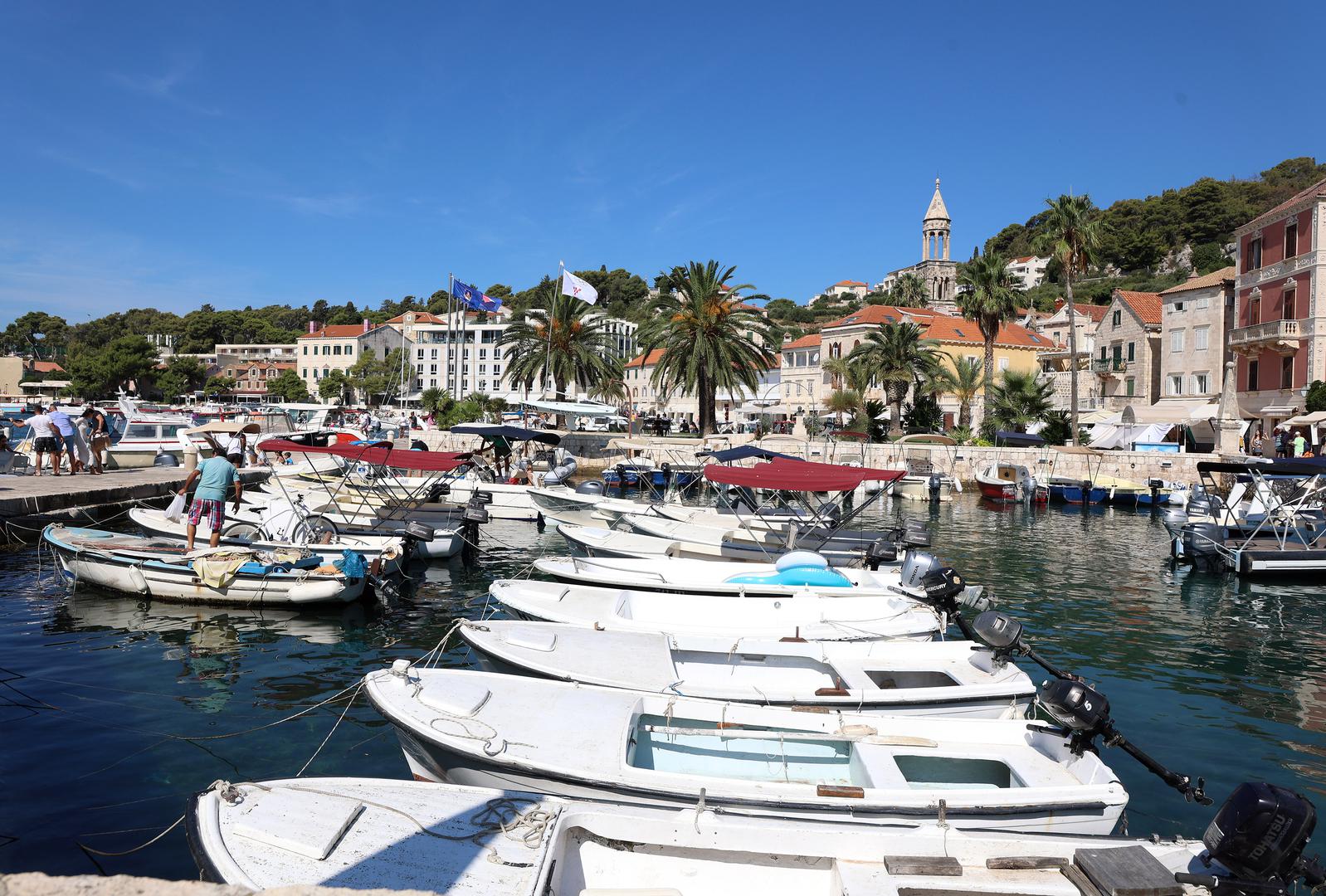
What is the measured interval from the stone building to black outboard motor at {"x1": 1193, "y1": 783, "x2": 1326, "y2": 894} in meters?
113

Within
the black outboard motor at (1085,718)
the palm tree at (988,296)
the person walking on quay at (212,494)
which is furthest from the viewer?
the palm tree at (988,296)

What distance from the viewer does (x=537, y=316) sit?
54375 mm

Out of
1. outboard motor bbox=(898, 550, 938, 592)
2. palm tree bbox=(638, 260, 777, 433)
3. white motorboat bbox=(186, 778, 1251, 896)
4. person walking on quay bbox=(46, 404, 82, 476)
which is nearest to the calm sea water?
white motorboat bbox=(186, 778, 1251, 896)

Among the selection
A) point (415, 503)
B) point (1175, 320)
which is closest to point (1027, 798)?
point (415, 503)

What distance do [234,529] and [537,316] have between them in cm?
3643

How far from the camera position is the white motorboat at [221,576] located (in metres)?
15.0

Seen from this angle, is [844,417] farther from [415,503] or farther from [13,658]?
[13,658]

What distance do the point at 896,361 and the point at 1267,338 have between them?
2056 cm

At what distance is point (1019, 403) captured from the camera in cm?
5300

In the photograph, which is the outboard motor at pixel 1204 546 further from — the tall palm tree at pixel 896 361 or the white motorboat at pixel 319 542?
the tall palm tree at pixel 896 361

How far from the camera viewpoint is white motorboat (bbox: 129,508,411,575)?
16312 millimetres

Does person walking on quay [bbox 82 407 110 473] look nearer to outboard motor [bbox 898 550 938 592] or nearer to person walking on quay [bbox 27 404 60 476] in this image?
person walking on quay [bbox 27 404 60 476]

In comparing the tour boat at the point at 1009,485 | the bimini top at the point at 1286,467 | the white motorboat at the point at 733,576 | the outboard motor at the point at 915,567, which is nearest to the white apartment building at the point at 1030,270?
the tour boat at the point at 1009,485

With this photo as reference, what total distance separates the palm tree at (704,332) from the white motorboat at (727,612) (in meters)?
33.2
